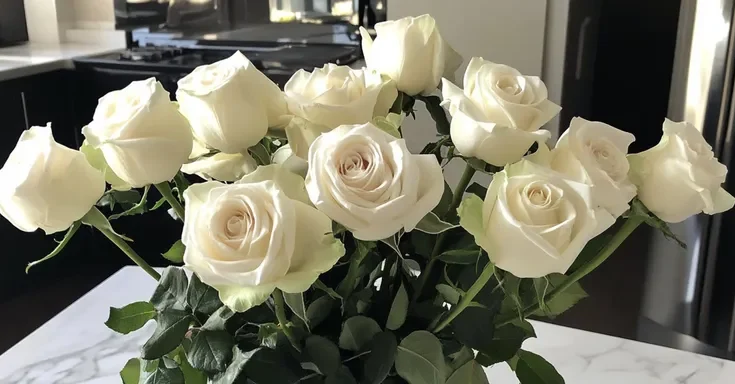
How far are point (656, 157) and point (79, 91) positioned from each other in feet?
7.80

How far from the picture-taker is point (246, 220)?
37cm

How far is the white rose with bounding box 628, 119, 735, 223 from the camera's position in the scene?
42 cm

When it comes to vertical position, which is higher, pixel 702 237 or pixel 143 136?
pixel 143 136

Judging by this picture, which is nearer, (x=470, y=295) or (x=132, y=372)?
(x=470, y=295)

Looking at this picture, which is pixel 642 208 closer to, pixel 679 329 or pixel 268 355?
pixel 268 355

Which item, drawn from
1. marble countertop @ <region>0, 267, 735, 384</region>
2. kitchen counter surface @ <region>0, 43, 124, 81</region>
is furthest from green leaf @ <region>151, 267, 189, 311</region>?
kitchen counter surface @ <region>0, 43, 124, 81</region>

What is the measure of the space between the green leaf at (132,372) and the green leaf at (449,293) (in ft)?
0.78

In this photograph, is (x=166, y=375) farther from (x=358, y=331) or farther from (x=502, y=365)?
(x=502, y=365)

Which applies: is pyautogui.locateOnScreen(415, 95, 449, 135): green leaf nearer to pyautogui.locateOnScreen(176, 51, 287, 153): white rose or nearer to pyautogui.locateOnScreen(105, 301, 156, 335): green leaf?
pyautogui.locateOnScreen(176, 51, 287, 153): white rose

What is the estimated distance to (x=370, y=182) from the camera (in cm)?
38

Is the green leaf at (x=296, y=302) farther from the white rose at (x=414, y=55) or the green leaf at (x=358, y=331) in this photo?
the white rose at (x=414, y=55)

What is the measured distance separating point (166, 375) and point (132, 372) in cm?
8

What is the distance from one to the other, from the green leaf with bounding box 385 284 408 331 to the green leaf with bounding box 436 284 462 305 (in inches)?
1.0

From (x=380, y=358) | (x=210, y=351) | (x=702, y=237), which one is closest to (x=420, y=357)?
(x=380, y=358)
